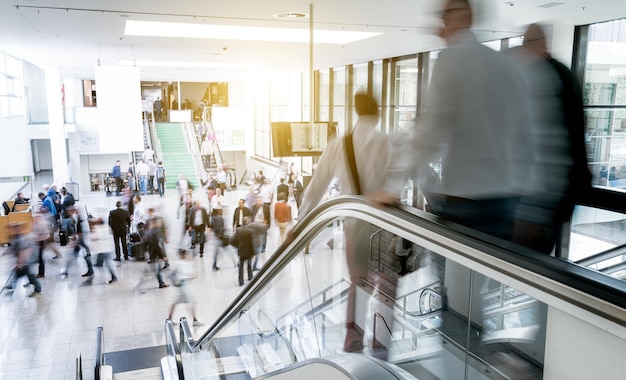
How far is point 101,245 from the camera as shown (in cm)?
1571

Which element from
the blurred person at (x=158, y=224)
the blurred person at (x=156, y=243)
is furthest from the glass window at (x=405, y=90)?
the blurred person at (x=156, y=243)

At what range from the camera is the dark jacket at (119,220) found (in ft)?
43.9

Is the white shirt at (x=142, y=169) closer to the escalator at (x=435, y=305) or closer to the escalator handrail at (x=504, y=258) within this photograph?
the escalator at (x=435, y=305)

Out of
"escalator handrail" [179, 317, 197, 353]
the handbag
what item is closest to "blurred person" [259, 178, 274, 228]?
"escalator handrail" [179, 317, 197, 353]

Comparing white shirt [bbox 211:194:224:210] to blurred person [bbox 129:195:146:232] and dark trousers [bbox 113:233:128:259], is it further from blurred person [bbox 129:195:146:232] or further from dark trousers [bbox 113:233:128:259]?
dark trousers [bbox 113:233:128:259]

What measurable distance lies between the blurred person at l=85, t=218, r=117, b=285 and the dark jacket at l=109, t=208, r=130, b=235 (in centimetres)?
63

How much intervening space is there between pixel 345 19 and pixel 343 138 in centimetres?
597

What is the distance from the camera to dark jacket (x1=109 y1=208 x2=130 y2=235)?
13367 mm

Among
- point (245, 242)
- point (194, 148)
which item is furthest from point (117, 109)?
point (194, 148)

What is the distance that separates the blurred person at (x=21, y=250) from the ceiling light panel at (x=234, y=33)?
484cm

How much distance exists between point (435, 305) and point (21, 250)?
1118 centimetres

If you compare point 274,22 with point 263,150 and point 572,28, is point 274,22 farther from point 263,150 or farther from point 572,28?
point 263,150

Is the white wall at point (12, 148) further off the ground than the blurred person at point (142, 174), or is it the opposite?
the white wall at point (12, 148)

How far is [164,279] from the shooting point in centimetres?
1315
